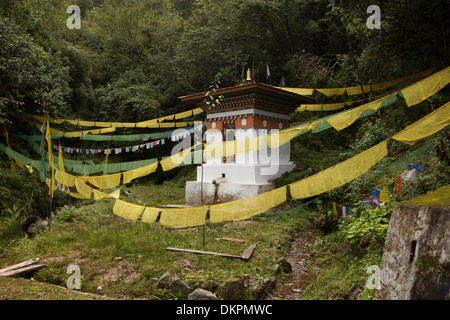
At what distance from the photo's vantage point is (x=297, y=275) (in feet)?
21.1

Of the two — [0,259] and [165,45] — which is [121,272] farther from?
[165,45]

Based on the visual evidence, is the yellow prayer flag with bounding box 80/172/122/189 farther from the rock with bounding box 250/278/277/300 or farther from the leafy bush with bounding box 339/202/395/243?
the leafy bush with bounding box 339/202/395/243

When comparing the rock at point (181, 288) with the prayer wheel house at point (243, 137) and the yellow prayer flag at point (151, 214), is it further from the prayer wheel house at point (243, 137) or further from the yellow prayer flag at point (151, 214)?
the prayer wheel house at point (243, 137)

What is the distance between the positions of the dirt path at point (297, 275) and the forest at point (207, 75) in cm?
33

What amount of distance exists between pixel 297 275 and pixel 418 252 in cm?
331

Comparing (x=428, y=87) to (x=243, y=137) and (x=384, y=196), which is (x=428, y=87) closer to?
(x=384, y=196)

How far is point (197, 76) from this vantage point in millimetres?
19516

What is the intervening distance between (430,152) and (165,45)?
2157 cm

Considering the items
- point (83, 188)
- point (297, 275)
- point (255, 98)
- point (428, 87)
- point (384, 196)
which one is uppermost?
point (255, 98)

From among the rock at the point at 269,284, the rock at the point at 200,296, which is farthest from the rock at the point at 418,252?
the rock at the point at 200,296

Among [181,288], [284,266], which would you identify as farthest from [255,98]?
[181,288]

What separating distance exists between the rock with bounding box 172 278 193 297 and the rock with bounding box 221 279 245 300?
65cm

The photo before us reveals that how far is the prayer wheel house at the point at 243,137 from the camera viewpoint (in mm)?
11906
